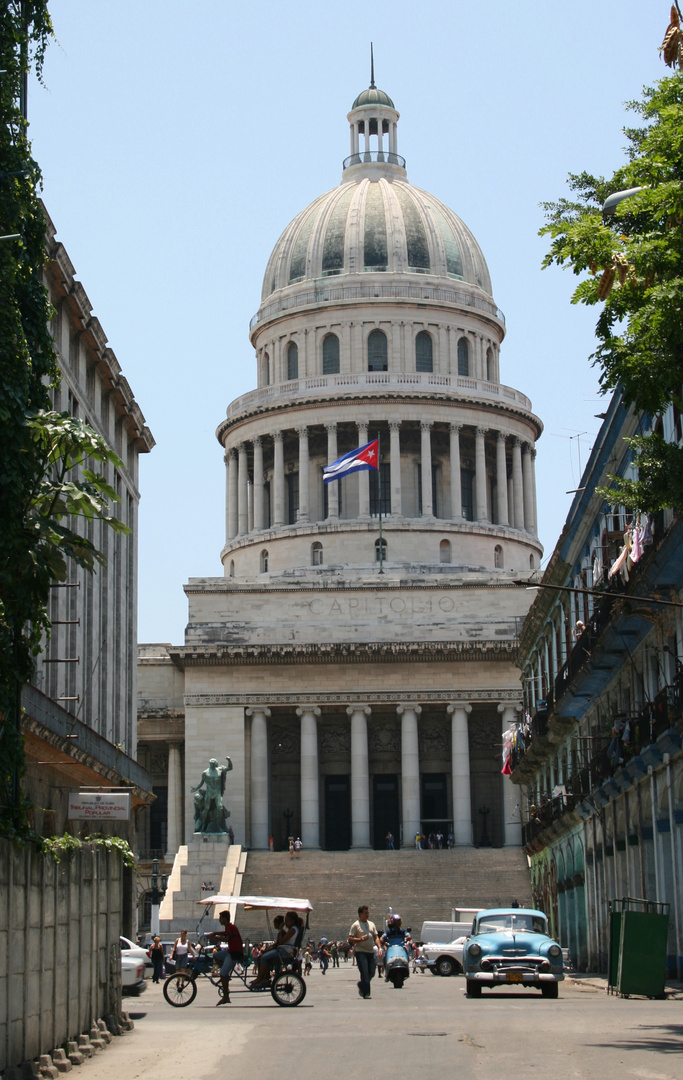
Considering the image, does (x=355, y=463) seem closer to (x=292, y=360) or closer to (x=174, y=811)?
(x=292, y=360)

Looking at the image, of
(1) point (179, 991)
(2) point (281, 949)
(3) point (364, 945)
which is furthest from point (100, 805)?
(3) point (364, 945)

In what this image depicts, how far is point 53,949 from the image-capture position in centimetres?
2109

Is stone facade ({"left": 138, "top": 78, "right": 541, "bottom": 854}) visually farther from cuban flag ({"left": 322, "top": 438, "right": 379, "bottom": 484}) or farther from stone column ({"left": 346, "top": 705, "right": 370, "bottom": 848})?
cuban flag ({"left": 322, "top": 438, "right": 379, "bottom": 484})

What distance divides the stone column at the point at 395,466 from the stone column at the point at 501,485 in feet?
21.3

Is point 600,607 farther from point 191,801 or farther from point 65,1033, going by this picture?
point 191,801

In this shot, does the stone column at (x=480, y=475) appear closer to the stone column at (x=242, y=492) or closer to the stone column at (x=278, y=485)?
the stone column at (x=278, y=485)

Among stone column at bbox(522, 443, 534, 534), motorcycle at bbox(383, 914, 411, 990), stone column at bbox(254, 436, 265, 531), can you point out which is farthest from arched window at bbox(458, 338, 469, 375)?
motorcycle at bbox(383, 914, 411, 990)

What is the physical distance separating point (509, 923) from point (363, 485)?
216ft

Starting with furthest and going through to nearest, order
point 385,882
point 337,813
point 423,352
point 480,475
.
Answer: point 423,352
point 480,475
point 337,813
point 385,882

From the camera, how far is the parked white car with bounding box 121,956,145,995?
3709cm

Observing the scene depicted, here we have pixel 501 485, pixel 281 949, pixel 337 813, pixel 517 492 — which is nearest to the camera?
pixel 281 949

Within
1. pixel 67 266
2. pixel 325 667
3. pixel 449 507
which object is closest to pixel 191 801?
pixel 325 667

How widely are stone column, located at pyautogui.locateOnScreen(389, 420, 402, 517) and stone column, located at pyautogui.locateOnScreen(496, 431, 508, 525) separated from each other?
649cm

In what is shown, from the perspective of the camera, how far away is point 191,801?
84625 millimetres
